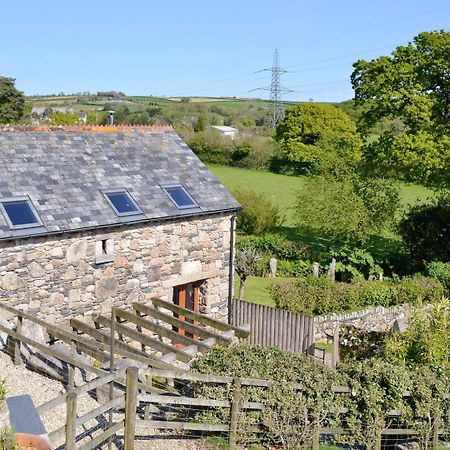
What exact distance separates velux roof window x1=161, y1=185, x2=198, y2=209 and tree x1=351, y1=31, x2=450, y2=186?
39.4ft

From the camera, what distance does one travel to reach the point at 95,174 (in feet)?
48.3

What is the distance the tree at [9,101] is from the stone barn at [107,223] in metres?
38.7

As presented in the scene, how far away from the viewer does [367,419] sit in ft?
29.3

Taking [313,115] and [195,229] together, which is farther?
[313,115]

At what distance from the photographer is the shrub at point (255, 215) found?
31609 mm

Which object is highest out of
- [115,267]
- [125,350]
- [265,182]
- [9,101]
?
[9,101]

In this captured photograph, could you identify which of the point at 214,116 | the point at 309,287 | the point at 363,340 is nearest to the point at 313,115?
the point at 214,116

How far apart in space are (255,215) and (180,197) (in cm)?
1624

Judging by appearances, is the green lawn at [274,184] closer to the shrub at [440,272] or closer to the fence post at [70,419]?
the shrub at [440,272]

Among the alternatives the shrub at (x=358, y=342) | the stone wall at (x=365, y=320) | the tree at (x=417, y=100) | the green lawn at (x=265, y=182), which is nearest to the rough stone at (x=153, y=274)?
the stone wall at (x=365, y=320)

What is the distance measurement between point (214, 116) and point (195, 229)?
76007 millimetres

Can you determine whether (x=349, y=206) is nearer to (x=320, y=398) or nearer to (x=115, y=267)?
(x=115, y=267)

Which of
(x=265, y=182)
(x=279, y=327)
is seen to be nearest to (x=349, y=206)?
(x=279, y=327)

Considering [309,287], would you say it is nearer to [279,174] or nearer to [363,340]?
[363,340]
